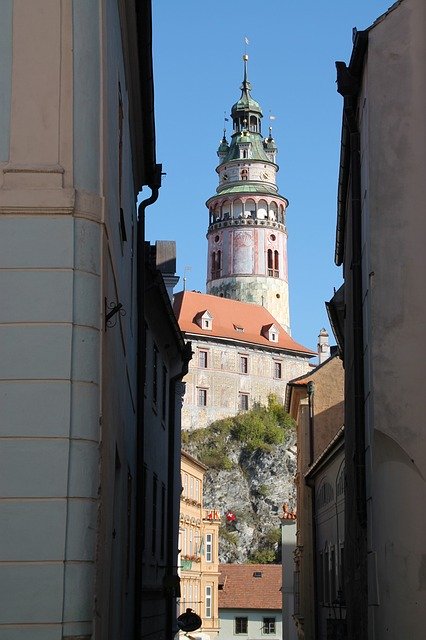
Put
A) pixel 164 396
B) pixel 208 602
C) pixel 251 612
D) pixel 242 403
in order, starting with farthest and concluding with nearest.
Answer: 1. pixel 242 403
2. pixel 251 612
3. pixel 208 602
4. pixel 164 396

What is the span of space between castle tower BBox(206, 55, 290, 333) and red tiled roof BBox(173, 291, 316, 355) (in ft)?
16.9

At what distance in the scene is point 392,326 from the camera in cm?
1122

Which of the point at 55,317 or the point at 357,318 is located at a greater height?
the point at 357,318

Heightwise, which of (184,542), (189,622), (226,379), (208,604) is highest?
(226,379)

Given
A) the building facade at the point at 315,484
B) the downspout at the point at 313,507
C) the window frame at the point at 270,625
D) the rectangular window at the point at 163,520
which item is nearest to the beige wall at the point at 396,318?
the rectangular window at the point at 163,520

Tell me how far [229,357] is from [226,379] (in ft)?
6.38

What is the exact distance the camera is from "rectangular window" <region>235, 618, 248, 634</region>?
216 feet

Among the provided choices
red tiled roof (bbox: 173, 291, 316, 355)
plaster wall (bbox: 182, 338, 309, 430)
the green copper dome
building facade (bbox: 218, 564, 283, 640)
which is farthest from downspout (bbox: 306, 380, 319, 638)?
the green copper dome

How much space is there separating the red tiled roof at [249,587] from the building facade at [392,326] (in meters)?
54.0

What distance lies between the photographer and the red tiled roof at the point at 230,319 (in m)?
99.1

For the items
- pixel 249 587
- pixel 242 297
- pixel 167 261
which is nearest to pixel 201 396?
pixel 242 297

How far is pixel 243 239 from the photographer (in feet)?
367

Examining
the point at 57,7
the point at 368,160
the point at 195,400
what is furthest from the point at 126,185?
the point at 195,400

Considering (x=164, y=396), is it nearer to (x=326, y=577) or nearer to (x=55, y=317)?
(x=326, y=577)
